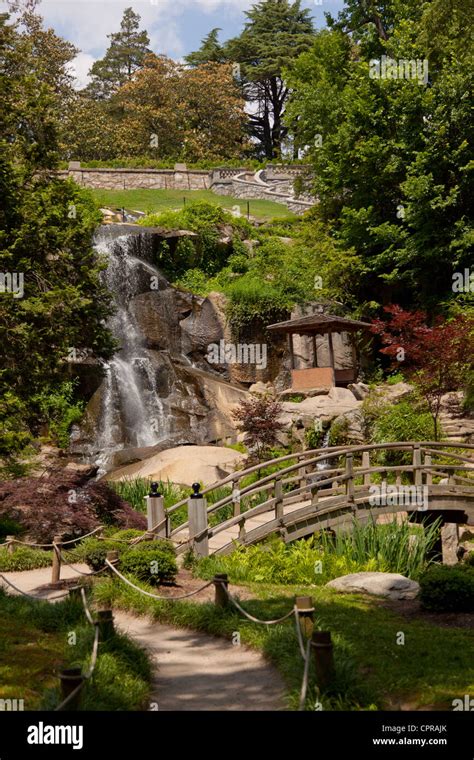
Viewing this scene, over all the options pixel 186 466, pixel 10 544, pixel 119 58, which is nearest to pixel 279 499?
pixel 10 544

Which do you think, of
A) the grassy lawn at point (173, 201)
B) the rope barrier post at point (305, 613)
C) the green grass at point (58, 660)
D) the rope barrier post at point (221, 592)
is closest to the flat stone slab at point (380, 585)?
the rope barrier post at point (221, 592)

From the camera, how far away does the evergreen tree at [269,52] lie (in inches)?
2653

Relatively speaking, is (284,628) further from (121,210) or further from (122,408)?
(121,210)

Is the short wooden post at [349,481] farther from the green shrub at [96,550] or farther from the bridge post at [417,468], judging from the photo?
the green shrub at [96,550]

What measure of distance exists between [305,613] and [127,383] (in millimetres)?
22061

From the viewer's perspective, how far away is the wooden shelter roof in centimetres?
2797

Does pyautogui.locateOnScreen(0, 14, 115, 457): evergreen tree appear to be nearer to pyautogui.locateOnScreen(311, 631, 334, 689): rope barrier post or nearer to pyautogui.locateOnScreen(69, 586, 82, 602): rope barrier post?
pyautogui.locateOnScreen(69, 586, 82, 602): rope barrier post

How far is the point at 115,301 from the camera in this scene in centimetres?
3316

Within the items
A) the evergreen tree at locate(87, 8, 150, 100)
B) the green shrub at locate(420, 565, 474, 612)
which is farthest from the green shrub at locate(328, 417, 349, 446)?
the evergreen tree at locate(87, 8, 150, 100)

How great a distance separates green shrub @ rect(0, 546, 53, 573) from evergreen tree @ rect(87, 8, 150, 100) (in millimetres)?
65054

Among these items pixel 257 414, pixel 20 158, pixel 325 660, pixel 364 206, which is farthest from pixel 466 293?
pixel 325 660

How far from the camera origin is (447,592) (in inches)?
441

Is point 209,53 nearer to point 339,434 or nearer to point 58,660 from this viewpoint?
point 339,434

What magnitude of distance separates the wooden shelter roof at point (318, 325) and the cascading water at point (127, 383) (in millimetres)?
5452
